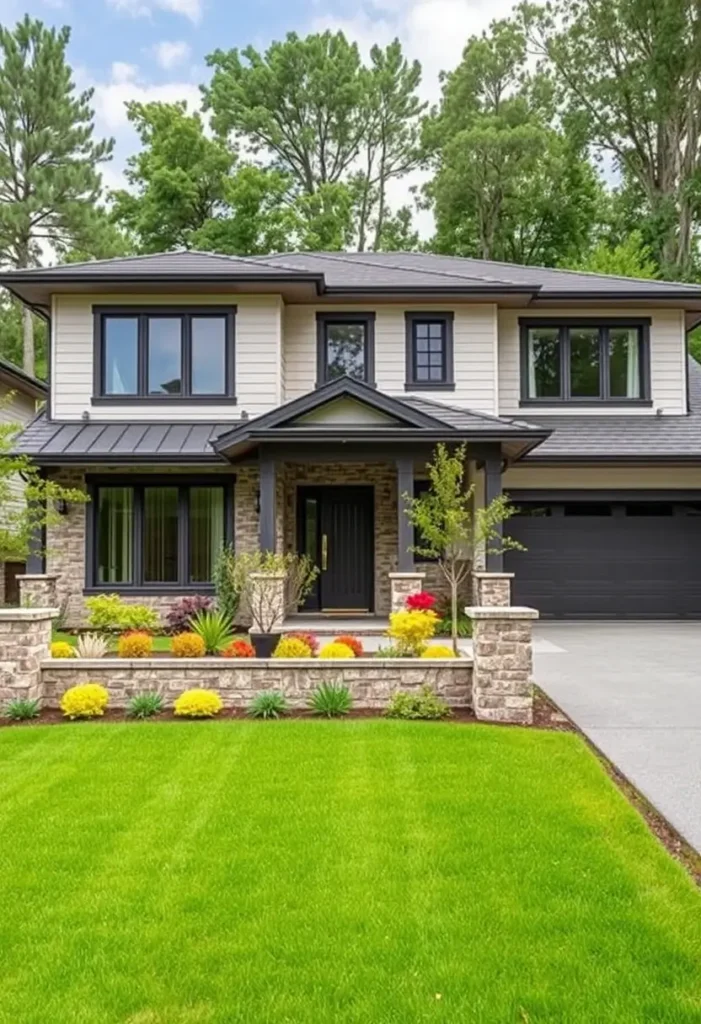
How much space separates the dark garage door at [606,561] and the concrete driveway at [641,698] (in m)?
1.27

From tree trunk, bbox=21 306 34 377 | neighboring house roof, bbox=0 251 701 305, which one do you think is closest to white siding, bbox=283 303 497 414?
neighboring house roof, bbox=0 251 701 305

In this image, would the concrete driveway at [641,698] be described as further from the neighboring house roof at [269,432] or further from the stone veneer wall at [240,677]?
the neighboring house roof at [269,432]

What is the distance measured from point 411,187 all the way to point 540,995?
113ft

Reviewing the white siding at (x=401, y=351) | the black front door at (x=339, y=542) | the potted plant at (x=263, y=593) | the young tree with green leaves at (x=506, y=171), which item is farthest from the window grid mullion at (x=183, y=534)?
the young tree with green leaves at (x=506, y=171)

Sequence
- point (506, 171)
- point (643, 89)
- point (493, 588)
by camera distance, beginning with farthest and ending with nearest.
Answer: point (643, 89) → point (506, 171) → point (493, 588)

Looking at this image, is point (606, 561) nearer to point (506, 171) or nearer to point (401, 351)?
point (401, 351)

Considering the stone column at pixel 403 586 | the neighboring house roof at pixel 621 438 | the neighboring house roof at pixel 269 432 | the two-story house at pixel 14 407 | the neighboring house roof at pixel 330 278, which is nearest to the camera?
the stone column at pixel 403 586

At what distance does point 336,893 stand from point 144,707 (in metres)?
3.85

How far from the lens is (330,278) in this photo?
15633mm

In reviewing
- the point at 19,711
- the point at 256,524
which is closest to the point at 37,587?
the point at 256,524

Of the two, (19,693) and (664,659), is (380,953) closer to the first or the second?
(19,693)

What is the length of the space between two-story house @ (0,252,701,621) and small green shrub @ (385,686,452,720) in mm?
6503

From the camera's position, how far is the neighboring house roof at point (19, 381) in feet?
57.8

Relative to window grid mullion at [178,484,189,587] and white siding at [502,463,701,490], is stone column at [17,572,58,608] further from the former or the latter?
white siding at [502,463,701,490]
